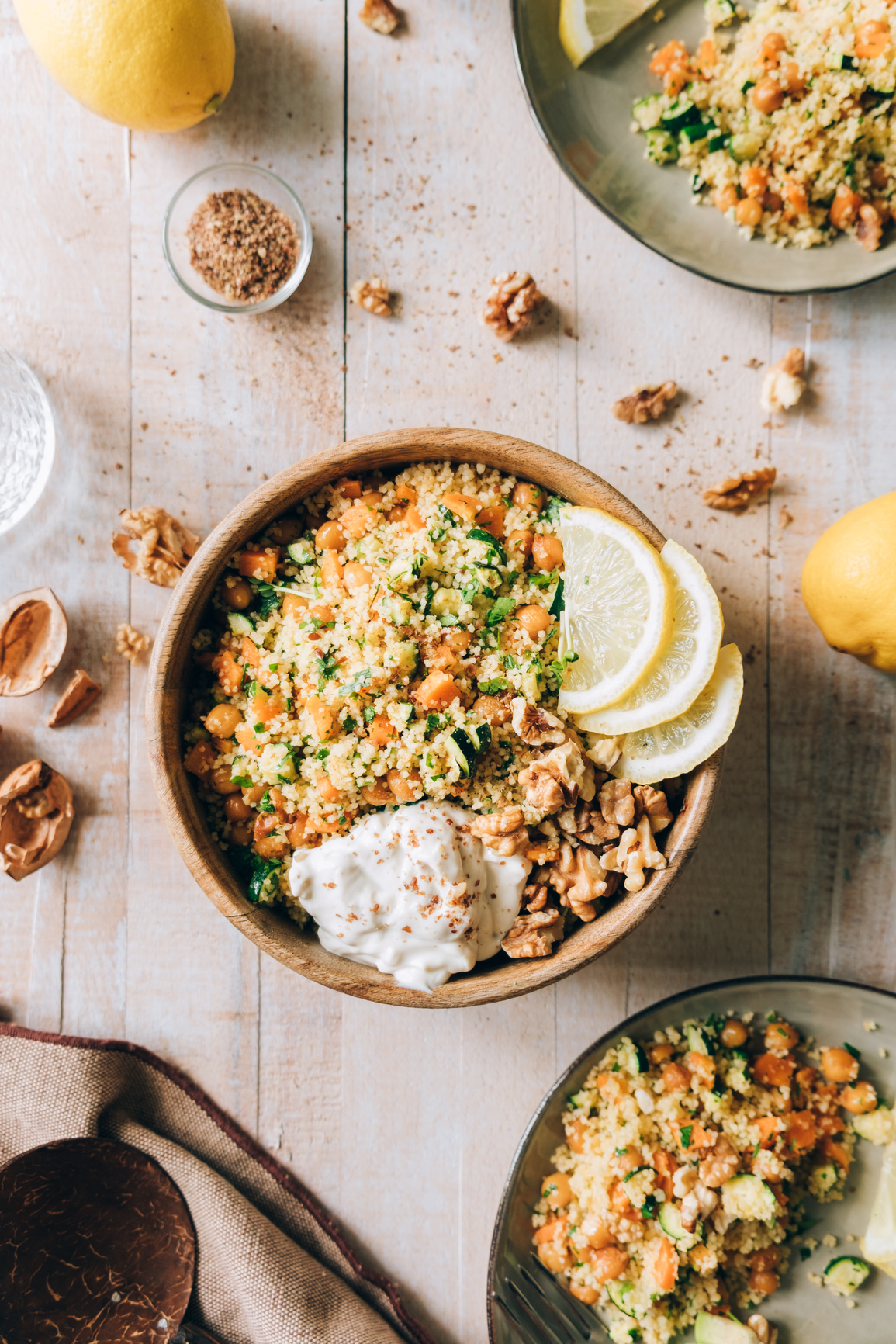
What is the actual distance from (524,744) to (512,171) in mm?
1193

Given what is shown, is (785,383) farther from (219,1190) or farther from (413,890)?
(219,1190)

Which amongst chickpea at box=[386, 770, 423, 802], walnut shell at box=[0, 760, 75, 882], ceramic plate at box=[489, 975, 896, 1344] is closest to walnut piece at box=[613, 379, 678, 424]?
chickpea at box=[386, 770, 423, 802]

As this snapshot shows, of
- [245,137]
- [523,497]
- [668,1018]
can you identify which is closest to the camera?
[523,497]

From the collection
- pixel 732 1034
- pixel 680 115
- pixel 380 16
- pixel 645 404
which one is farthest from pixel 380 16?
pixel 732 1034

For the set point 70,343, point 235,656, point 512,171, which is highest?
point 512,171

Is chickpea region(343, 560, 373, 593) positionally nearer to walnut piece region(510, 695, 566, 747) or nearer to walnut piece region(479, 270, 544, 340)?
walnut piece region(510, 695, 566, 747)

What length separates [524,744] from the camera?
146 centimetres

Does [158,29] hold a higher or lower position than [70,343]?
higher

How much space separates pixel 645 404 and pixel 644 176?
1.44ft

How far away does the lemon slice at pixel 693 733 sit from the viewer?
1.39 metres

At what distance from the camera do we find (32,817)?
5.90 feet

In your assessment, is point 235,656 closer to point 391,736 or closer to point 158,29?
point 391,736

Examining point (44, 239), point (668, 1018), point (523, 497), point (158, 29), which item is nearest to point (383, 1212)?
point (668, 1018)

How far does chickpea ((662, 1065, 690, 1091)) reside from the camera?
1.67m
